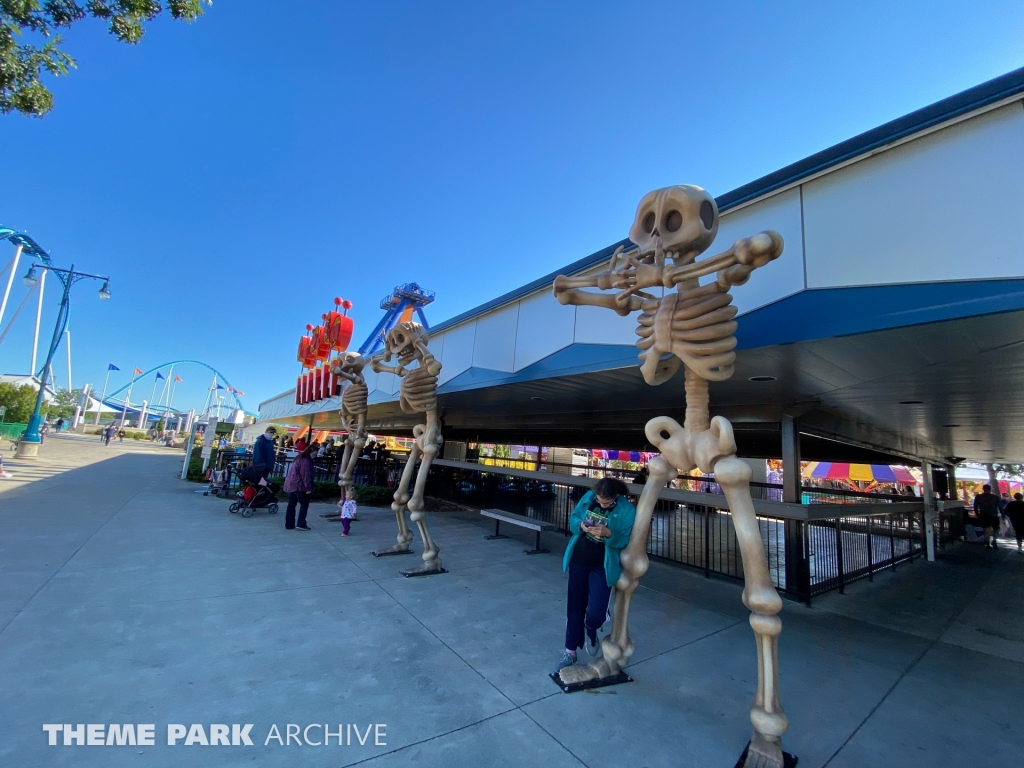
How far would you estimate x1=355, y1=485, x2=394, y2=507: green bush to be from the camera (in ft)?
42.2

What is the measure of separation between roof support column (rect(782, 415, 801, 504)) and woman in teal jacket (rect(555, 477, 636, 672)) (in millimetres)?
4550

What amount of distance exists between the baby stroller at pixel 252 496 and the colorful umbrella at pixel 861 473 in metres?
28.0

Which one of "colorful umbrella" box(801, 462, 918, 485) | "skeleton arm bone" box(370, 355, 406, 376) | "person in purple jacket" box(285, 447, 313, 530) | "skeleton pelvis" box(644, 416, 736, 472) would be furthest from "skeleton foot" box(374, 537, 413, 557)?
"colorful umbrella" box(801, 462, 918, 485)

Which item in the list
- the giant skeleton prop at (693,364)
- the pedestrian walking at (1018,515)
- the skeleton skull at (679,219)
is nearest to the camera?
the giant skeleton prop at (693,364)

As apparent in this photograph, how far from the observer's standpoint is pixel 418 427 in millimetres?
6594

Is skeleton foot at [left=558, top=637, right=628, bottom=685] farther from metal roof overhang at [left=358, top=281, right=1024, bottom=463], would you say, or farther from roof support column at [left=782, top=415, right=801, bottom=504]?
roof support column at [left=782, top=415, right=801, bottom=504]

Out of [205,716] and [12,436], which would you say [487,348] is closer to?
[205,716]

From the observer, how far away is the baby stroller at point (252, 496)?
9414 mm

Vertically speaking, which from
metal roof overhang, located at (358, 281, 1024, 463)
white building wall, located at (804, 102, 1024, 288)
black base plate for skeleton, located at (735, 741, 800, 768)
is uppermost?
white building wall, located at (804, 102, 1024, 288)

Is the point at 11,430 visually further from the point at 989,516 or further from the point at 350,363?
the point at 989,516

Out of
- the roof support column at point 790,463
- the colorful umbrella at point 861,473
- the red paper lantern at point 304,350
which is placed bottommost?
the colorful umbrella at point 861,473

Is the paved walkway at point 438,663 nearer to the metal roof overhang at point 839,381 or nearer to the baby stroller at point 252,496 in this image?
the baby stroller at point 252,496

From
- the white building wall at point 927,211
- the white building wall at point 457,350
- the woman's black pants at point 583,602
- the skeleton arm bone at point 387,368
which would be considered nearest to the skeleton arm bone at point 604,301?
the white building wall at point 927,211

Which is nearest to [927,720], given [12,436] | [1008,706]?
[1008,706]
